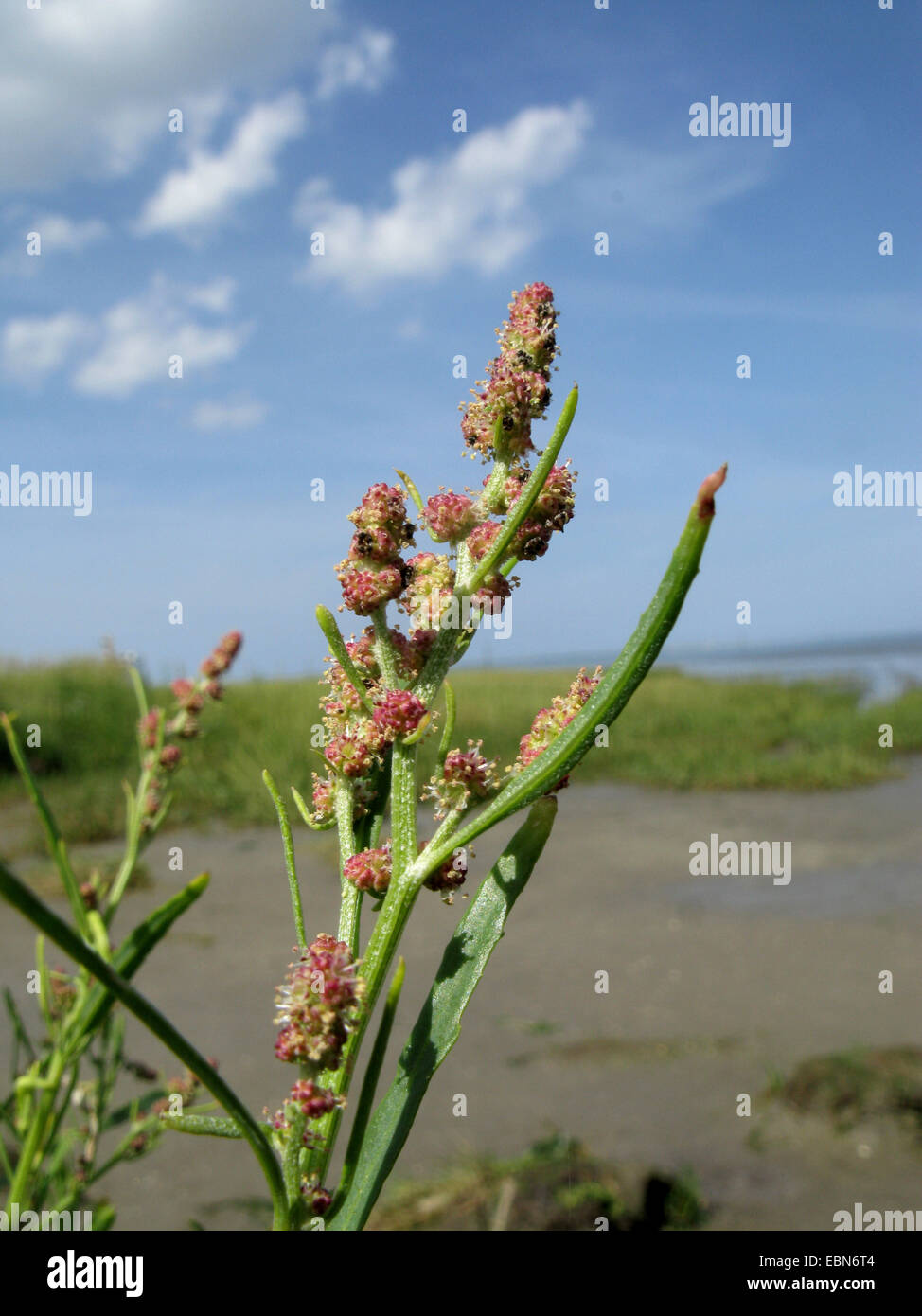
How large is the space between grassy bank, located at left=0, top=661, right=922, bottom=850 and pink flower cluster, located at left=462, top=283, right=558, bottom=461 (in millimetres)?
7647

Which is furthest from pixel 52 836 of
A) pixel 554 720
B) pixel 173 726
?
pixel 173 726

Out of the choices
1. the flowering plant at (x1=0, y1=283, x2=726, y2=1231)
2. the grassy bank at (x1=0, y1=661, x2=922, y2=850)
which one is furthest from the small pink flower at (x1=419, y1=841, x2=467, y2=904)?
the grassy bank at (x1=0, y1=661, x2=922, y2=850)

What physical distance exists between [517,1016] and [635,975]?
1009mm

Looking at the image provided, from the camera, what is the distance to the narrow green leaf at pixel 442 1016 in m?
0.49

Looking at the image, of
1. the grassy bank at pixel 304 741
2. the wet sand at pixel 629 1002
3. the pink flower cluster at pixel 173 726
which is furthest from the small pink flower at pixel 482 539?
the grassy bank at pixel 304 741

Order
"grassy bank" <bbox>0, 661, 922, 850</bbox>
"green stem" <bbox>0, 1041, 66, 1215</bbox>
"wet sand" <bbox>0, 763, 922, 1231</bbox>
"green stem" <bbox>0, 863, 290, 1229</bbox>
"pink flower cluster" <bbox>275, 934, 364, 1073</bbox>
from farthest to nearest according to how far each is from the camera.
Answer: "grassy bank" <bbox>0, 661, 922, 850</bbox>, "wet sand" <bbox>0, 763, 922, 1231</bbox>, "green stem" <bbox>0, 1041, 66, 1215</bbox>, "pink flower cluster" <bbox>275, 934, 364, 1073</bbox>, "green stem" <bbox>0, 863, 290, 1229</bbox>

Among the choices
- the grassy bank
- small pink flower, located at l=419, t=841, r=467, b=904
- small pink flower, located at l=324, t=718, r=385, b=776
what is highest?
small pink flower, located at l=324, t=718, r=385, b=776

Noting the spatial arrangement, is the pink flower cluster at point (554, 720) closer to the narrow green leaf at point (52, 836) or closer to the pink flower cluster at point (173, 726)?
the narrow green leaf at point (52, 836)

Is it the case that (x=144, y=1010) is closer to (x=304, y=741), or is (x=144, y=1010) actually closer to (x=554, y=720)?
(x=554, y=720)

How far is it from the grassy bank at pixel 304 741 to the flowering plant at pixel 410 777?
301 inches

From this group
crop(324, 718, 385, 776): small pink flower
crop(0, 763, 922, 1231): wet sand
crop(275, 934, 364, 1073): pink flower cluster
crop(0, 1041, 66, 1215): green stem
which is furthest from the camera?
crop(0, 763, 922, 1231): wet sand

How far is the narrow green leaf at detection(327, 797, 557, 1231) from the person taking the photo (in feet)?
1.59

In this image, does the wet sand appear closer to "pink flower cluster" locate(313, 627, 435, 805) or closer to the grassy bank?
the grassy bank

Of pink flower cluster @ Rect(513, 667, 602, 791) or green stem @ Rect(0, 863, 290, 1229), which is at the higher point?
pink flower cluster @ Rect(513, 667, 602, 791)
